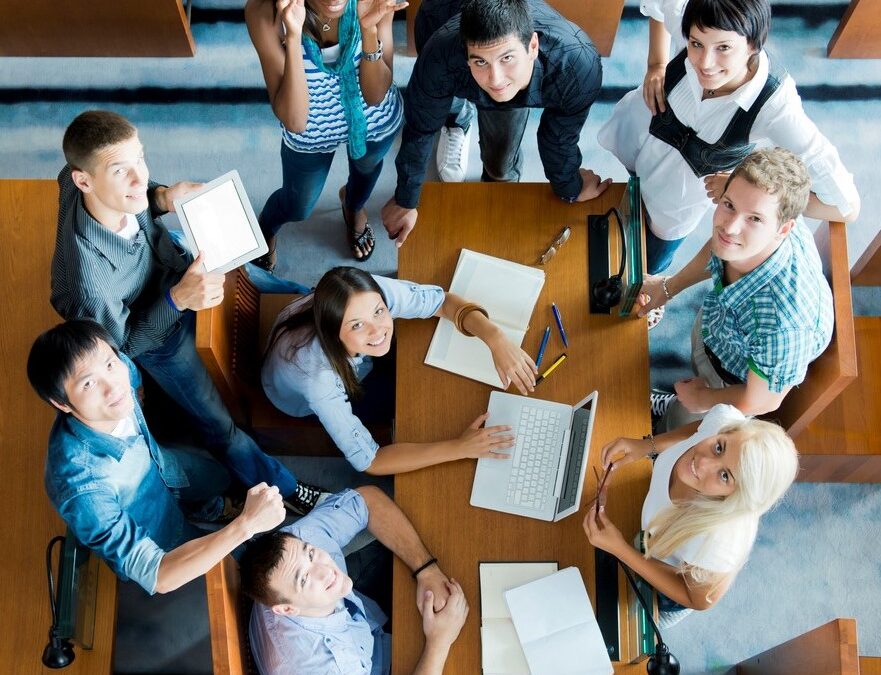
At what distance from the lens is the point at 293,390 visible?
2.21 meters

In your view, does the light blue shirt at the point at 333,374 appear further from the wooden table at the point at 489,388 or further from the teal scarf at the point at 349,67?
the teal scarf at the point at 349,67

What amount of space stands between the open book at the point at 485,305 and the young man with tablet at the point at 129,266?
0.61 m

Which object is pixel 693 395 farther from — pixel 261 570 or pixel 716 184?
pixel 261 570

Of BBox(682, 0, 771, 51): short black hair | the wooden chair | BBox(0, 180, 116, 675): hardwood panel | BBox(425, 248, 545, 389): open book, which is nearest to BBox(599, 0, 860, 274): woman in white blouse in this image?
BBox(682, 0, 771, 51): short black hair

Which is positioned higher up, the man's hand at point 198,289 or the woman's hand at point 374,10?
the woman's hand at point 374,10

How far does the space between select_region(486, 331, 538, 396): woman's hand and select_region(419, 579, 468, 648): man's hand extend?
0.55 meters

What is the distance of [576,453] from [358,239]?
1401mm

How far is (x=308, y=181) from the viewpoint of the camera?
2646mm

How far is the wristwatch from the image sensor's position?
86.0 inches

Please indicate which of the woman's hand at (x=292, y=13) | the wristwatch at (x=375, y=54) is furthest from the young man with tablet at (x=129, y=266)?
the wristwatch at (x=375, y=54)

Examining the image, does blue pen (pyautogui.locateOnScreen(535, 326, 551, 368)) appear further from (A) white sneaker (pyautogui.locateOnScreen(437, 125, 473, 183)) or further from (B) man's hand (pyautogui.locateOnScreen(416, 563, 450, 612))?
(A) white sneaker (pyautogui.locateOnScreen(437, 125, 473, 183))

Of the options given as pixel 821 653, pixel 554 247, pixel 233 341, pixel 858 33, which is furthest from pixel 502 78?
pixel 858 33

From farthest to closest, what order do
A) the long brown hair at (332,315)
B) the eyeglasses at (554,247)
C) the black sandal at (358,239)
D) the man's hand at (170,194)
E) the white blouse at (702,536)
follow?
the black sandal at (358,239)
the eyeglasses at (554,247)
the man's hand at (170,194)
the long brown hair at (332,315)
the white blouse at (702,536)

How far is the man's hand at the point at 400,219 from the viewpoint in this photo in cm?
233
